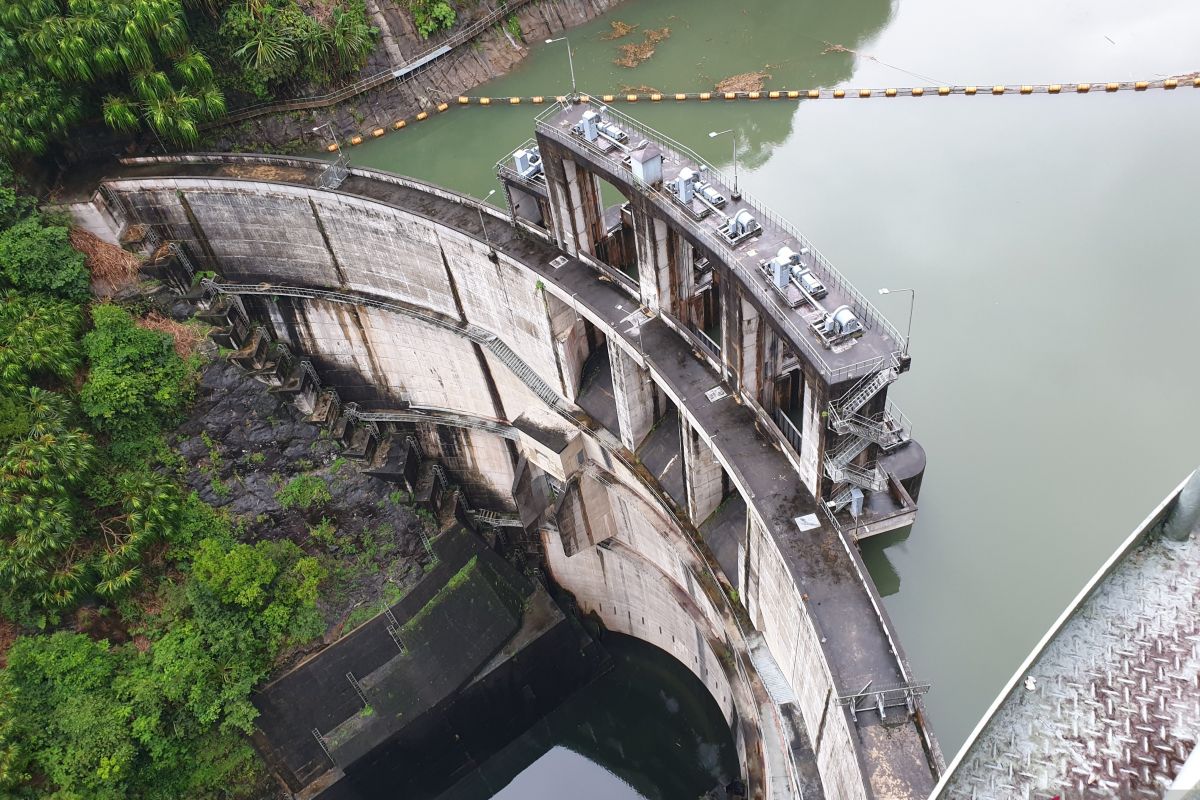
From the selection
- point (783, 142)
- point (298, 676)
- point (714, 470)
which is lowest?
point (298, 676)

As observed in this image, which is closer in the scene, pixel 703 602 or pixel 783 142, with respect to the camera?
pixel 703 602

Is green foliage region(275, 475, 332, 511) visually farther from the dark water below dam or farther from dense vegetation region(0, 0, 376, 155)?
dense vegetation region(0, 0, 376, 155)

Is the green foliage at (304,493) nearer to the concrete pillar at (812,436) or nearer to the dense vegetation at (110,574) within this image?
the dense vegetation at (110,574)

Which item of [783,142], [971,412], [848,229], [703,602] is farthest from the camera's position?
[783,142]

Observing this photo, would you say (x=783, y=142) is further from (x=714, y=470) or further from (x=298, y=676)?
(x=298, y=676)

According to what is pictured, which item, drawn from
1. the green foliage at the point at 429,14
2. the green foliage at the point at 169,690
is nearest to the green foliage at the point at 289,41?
the green foliage at the point at 429,14

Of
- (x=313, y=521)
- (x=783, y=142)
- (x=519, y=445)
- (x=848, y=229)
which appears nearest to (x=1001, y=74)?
(x=783, y=142)

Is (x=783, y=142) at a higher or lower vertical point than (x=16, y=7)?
lower

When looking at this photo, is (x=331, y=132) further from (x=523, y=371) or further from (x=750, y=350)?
(x=750, y=350)
